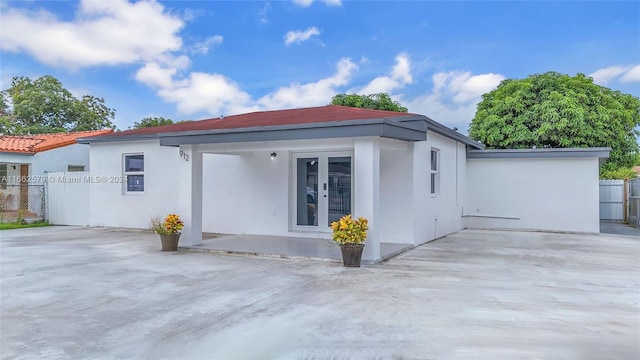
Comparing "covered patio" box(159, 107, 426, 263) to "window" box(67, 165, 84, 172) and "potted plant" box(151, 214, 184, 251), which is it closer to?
"potted plant" box(151, 214, 184, 251)

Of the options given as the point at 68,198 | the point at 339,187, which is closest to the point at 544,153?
the point at 339,187

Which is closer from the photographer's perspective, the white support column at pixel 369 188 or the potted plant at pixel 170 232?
the white support column at pixel 369 188

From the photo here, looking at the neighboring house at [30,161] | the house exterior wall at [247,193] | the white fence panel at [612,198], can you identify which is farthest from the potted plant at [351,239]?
the white fence panel at [612,198]

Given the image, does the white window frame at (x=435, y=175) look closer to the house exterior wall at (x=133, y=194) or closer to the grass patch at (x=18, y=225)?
the house exterior wall at (x=133, y=194)

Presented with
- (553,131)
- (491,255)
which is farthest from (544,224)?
(553,131)

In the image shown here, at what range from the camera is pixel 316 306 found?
15.7 feet

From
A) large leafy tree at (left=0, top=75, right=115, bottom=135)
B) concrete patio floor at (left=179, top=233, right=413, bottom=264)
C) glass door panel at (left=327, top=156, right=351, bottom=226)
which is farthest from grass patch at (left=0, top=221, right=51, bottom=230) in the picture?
large leafy tree at (left=0, top=75, right=115, bottom=135)

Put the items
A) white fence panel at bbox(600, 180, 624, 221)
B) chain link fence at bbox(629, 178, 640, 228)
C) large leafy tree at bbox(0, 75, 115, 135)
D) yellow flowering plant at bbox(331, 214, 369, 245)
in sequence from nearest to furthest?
yellow flowering plant at bbox(331, 214, 369, 245), chain link fence at bbox(629, 178, 640, 228), white fence panel at bbox(600, 180, 624, 221), large leafy tree at bbox(0, 75, 115, 135)

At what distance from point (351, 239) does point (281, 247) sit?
235 centimetres

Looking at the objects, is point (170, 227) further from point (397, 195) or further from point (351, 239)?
point (397, 195)

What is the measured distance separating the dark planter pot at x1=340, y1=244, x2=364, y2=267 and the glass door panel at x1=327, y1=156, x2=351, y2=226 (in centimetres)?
292

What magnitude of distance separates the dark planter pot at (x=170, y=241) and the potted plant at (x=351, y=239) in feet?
11.8

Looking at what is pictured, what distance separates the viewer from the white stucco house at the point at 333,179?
311 inches

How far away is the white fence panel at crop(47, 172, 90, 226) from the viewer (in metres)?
13.7
